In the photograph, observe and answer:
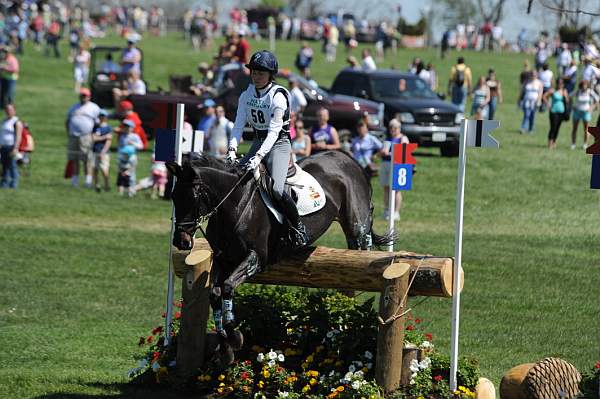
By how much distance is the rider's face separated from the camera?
1066cm

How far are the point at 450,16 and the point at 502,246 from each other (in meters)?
75.5

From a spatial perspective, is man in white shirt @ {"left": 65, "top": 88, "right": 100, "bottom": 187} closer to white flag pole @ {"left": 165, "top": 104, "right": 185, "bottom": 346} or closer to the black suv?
the black suv

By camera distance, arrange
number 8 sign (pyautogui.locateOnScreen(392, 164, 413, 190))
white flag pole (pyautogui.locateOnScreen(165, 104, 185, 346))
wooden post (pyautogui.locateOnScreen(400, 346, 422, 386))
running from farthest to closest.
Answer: number 8 sign (pyautogui.locateOnScreen(392, 164, 413, 190))
white flag pole (pyautogui.locateOnScreen(165, 104, 185, 346))
wooden post (pyautogui.locateOnScreen(400, 346, 422, 386))

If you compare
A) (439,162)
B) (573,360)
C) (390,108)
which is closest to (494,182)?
(439,162)

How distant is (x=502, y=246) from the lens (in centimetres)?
2223

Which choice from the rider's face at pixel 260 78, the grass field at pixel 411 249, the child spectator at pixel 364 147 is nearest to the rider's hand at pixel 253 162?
the rider's face at pixel 260 78

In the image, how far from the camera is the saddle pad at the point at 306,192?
11180 millimetres

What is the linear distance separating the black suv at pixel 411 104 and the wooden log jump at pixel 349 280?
20221 mm

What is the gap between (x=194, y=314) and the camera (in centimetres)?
1097

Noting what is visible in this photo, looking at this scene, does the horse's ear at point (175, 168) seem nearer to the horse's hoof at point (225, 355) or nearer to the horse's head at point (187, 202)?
the horse's head at point (187, 202)

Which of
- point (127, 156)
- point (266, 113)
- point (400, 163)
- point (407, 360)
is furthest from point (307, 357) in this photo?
point (127, 156)

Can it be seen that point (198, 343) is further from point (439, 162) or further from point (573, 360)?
point (439, 162)

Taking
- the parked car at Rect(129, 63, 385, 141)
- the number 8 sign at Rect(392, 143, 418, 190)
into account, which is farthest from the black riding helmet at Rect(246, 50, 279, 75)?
the parked car at Rect(129, 63, 385, 141)

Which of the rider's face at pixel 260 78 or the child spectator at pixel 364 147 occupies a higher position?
the rider's face at pixel 260 78
